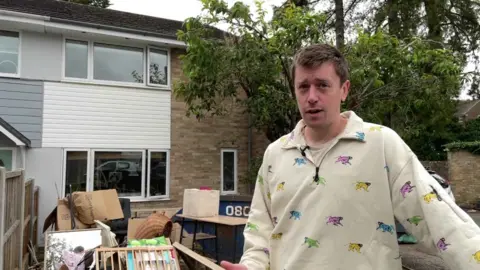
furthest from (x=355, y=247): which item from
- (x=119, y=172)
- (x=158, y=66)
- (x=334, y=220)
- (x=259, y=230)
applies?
(x=158, y=66)

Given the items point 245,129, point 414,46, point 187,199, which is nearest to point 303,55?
point 187,199

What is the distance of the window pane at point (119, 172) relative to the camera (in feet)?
35.1

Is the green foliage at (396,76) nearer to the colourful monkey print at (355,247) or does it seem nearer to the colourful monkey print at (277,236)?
the colourful monkey print at (277,236)

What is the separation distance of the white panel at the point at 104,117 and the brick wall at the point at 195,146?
0.34m

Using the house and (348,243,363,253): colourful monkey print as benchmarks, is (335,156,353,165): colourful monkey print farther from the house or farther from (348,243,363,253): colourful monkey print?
the house

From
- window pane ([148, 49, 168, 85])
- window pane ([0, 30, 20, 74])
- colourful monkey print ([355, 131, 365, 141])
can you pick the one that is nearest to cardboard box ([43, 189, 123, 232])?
window pane ([0, 30, 20, 74])

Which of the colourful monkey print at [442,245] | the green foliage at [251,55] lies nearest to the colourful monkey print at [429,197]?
the colourful monkey print at [442,245]

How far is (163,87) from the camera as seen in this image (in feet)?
37.8

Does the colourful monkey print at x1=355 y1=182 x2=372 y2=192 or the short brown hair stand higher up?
the short brown hair

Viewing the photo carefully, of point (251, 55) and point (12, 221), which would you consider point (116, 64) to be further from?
point (12, 221)

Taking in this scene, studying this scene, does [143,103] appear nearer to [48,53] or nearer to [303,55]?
[48,53]

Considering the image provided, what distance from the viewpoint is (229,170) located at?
12.6 m

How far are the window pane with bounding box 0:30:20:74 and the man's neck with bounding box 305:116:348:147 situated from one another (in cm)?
992

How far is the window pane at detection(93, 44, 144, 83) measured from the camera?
424 inches
